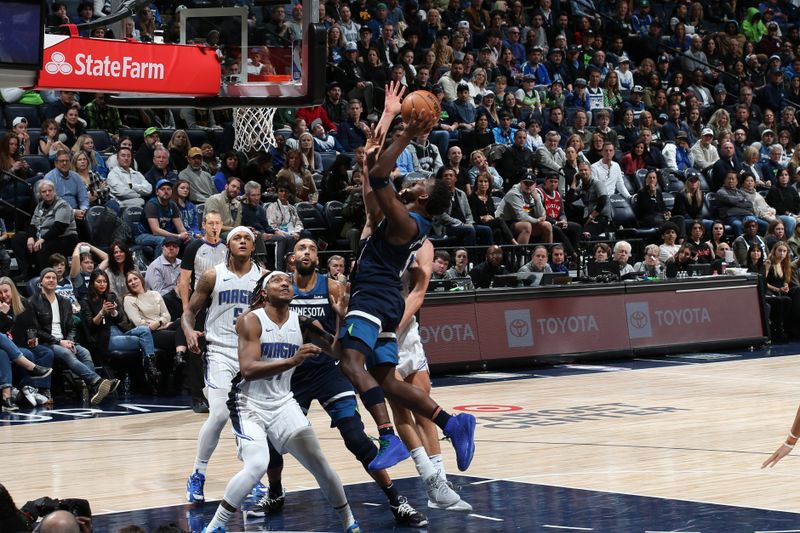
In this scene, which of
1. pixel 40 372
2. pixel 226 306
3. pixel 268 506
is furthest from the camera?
pixel 40 372

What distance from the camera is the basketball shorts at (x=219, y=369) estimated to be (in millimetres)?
9430

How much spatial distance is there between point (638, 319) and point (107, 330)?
7.47 meters

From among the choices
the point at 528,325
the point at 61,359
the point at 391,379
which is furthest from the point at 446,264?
the point at 391,379

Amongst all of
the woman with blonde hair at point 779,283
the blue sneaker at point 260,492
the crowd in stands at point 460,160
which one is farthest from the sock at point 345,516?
the woman with blonde hair at point 779,283

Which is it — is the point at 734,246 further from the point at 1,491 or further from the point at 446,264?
the point at 1,491

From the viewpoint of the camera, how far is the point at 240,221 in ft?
55.3

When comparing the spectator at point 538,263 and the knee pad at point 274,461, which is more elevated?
the spectator at point 538,263

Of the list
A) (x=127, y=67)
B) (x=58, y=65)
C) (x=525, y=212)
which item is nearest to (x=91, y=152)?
(x=127, y=67)

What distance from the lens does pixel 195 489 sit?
909 cm

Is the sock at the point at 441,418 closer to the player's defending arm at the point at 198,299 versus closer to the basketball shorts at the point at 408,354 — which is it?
the basketball shorts at the point at 408,354

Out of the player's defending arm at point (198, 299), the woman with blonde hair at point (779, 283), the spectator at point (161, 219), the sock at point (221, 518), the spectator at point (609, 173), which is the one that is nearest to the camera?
the sock at point (221, 518)

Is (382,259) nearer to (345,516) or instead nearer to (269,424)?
(269,424)

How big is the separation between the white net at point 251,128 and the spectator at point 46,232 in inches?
148

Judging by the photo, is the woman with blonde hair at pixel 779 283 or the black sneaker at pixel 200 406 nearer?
the black sneaker at pixel 200 406
